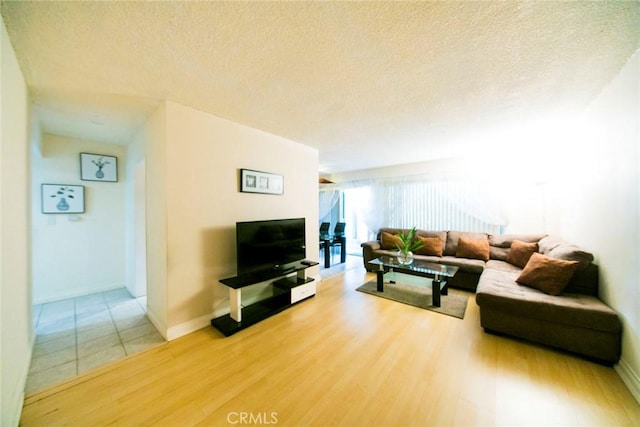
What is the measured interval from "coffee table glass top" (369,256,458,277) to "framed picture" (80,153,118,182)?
4509 millimetres

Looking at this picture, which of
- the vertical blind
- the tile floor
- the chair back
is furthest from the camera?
the chair back

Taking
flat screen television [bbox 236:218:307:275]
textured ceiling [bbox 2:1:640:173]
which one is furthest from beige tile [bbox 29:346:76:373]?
textured ceiling [bbox 2:1:640:173]

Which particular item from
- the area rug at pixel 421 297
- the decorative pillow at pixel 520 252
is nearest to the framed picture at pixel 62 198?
the area rug at pixel 421 297

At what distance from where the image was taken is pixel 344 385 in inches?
62.3

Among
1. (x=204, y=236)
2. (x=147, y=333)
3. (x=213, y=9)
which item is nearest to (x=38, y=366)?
(x=147, y=333)

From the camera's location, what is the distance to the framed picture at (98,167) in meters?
3.15

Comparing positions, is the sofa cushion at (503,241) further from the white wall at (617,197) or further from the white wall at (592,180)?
the white wall at (617,197)

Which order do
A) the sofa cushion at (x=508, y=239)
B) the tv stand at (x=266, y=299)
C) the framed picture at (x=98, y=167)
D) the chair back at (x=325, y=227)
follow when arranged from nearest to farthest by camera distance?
the tv stand at (x=266, y=299), the framed picture at (x=98, y=167), the sofa cushion at (x=508, y=239), the chair back at (x=325, y=227)

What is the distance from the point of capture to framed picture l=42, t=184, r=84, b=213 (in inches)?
115

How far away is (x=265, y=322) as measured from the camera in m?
2.46

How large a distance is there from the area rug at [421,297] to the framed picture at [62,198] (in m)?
4.38

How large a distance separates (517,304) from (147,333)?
3.75 meters

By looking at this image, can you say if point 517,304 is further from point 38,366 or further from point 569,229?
point 38,366

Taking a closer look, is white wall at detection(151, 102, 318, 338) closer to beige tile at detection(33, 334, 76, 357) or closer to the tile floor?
the tile floor
